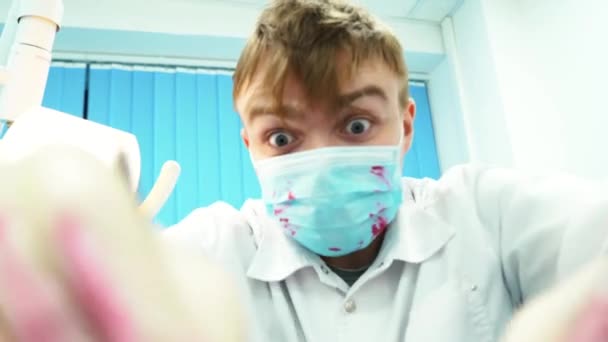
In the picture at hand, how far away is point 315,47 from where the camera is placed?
0.75 metres

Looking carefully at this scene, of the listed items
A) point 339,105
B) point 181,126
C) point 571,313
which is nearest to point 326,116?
point 339,105

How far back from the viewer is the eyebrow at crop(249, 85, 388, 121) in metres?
0.70

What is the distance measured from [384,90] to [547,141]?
1428 mm

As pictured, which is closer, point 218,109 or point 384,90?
point 384,90

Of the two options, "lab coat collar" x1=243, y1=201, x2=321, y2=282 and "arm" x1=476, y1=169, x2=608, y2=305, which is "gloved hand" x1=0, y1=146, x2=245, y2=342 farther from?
"lab coat collar" x1=243, y1=201, x2=321, y2=282

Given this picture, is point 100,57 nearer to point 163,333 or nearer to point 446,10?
point 446,10

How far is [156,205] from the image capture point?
413 mm

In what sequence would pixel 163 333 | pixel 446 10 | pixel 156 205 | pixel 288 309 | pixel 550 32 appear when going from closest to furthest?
1. pixel 163 333
2. pixel 156 205
3. pixel 288 309
4. pixel 550 32
5. pixel 446 10

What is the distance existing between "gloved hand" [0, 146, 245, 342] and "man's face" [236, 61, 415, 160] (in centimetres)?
57

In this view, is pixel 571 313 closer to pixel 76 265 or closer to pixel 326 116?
pixel 76 265

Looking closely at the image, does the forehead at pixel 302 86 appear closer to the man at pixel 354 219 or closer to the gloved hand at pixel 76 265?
the man at pixel 354 219

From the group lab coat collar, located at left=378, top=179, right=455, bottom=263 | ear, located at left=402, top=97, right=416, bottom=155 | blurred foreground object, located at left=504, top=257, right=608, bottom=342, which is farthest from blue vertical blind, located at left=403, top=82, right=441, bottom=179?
blurred foreground object, located at left=504, top=257, right=608, bottom=342

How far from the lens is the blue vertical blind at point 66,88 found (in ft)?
6.04

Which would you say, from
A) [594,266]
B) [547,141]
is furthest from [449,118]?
[594,266]
